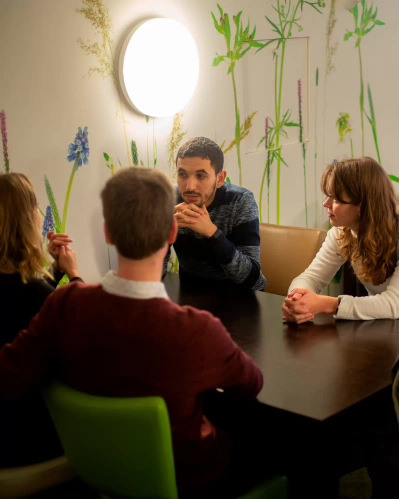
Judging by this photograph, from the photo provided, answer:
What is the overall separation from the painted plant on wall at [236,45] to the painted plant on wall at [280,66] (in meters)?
0.13

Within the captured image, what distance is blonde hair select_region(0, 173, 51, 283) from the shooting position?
4.99 feet

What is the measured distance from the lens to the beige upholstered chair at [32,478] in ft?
4.72

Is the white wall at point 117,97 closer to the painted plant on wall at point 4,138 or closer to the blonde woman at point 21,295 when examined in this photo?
the painted plant on wall at point 4,138

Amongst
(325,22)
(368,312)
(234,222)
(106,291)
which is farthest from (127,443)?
(325,22)

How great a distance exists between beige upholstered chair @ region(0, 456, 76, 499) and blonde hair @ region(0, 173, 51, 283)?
0.44 m

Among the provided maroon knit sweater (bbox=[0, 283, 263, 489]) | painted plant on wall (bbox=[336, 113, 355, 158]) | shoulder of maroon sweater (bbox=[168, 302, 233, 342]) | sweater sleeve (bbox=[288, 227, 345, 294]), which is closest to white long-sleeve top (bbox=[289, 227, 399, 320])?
sweater sleeve (bbox=[288, 227, 345, 294])

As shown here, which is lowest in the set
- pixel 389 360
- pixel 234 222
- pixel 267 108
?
pixel 389 360

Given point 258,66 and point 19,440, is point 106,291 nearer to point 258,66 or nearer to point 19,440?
point 19,440

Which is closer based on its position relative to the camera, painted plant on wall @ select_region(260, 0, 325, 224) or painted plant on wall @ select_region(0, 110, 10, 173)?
painted plant on wall @ select_region(0, 110, 10, 173)

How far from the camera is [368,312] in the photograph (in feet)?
5.99

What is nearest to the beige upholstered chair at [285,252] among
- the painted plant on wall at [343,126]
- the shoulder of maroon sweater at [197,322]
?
the painted plant on wall at [343,126]

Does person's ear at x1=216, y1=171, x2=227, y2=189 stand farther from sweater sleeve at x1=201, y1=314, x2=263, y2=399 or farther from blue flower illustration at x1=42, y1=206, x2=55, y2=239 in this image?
sweater sleeve at x1=201, y1=314, x2=263, y2=399

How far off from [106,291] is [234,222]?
1.24 m

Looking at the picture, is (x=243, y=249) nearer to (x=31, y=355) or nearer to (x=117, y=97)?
(x=117, y=97)
